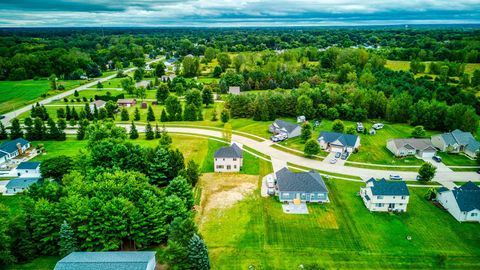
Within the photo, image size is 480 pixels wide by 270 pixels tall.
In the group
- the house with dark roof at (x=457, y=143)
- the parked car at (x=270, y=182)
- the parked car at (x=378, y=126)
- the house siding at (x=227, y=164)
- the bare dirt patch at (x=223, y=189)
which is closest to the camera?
the bare dirt patch at (x=223, y=189)

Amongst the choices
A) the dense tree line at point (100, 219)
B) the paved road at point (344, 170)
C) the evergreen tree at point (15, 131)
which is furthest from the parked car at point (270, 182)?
the evergreen tree at point (15, 131)

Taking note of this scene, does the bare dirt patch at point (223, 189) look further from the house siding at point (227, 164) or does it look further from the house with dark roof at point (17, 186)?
the house with dark roof at point (17, 186)

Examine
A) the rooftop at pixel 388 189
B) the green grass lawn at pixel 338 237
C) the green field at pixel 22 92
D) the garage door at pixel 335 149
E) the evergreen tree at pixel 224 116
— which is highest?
the green field at pixel 22 92

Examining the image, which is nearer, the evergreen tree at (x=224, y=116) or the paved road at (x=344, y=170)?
the paved road at (x=344, y=170)

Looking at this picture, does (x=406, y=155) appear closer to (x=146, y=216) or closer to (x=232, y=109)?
(x=232, y=109)

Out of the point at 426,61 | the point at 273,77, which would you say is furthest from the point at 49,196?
the point at 426,61

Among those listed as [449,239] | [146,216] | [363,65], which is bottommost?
[449,239]

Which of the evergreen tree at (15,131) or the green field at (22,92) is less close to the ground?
the green field at (22,92)
